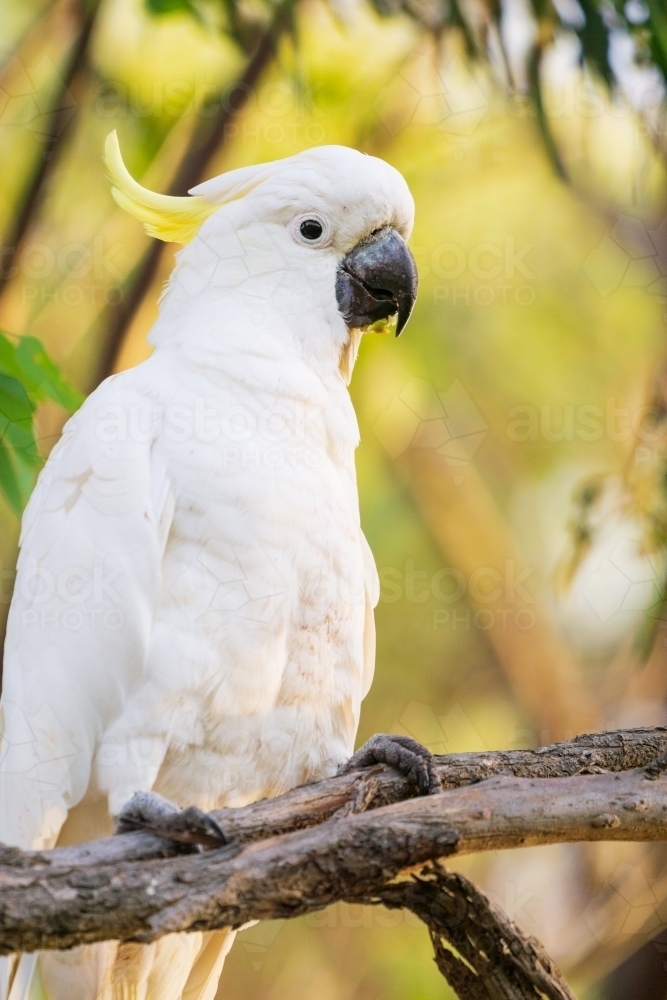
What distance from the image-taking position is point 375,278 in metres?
1.53

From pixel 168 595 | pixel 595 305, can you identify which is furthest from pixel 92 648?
pixel 595 305

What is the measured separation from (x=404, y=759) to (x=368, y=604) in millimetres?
381

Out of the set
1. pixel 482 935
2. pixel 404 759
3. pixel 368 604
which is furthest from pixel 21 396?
pixel 482 935

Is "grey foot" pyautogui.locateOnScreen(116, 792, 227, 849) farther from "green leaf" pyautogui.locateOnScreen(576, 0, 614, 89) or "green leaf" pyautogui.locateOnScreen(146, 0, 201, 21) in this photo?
"green leaf" pyautogui.locateOnScreen(576, 0, 614, 89)

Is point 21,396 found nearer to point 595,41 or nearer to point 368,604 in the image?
point 368,604

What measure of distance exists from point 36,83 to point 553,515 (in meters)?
1.99

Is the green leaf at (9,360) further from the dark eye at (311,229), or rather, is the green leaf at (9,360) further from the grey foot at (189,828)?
the grey foot at (189,828)

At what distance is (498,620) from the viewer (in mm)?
2984

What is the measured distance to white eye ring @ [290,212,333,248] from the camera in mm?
1522

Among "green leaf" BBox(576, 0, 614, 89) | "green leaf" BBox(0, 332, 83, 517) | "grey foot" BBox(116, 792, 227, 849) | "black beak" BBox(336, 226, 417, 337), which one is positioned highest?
"green leaf" BBox(576, 0, 614, 89)

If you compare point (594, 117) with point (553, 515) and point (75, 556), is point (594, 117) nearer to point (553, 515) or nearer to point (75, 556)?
point (553, 515)

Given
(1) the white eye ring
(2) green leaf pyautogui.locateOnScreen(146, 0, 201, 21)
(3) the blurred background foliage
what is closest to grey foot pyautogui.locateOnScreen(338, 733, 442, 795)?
(1) the white eye ring

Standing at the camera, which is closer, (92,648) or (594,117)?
(92,648)

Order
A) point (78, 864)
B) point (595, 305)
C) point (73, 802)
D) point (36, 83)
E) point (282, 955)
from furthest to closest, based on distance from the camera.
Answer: point (595, 305) < point (282, 955) < point (36, 83) < point (73, 802) < point (78, 864)
